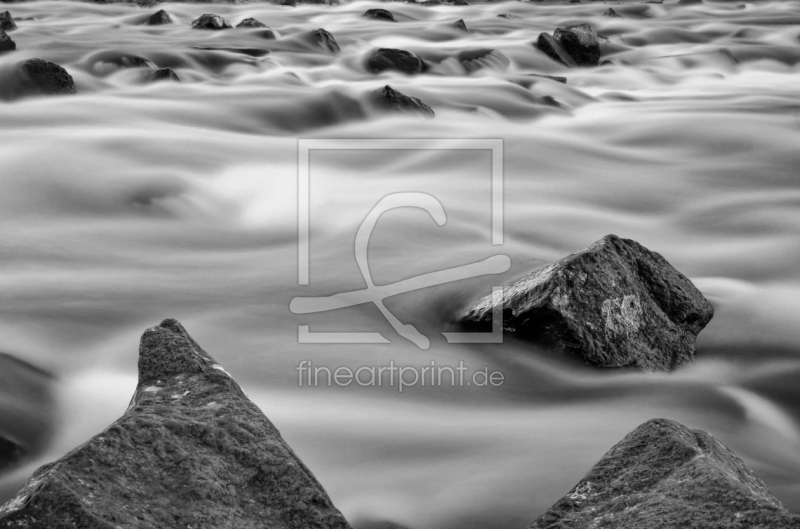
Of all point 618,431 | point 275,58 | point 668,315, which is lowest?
point 618,431

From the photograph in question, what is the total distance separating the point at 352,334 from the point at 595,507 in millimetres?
1768

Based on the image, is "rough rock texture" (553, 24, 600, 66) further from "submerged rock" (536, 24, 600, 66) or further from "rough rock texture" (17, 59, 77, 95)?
"rough rock texture" (17, 59, 77, 95)

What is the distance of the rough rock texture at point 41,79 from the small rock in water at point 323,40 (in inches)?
148

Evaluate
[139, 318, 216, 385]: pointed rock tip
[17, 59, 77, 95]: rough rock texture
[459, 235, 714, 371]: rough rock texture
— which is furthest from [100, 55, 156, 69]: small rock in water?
[139, 318, 216, 385]: pointed rock tip

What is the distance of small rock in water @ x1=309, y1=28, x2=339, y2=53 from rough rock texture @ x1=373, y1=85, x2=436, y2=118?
3.11 metres

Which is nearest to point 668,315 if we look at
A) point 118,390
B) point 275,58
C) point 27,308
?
point 118,390

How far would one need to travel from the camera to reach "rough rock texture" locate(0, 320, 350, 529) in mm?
1684

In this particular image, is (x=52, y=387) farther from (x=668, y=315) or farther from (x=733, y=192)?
(x=733, y=192)

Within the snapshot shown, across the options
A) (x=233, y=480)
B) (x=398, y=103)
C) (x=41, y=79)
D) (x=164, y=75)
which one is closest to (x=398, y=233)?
(x=233, y=480)

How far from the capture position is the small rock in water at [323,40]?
420 inches

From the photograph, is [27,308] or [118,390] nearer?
[118,390]

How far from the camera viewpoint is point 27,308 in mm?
3809

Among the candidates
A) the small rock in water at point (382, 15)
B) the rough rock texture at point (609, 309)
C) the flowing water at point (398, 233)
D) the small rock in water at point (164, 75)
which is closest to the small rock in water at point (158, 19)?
the flowing water at point (398, 233)

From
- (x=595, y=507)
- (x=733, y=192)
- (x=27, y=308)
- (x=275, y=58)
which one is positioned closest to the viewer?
(x=595, y=507)
